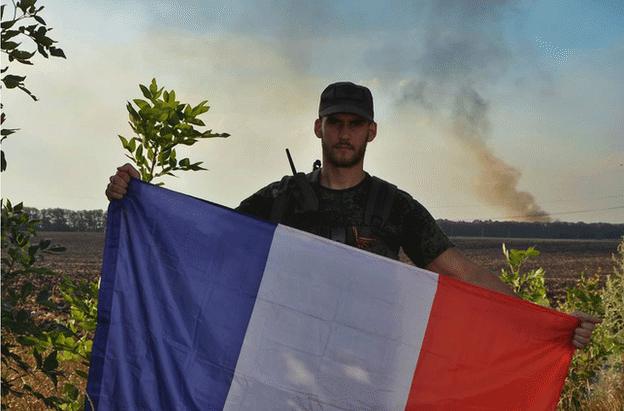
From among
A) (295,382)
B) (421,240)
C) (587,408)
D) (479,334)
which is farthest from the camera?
(587,408)

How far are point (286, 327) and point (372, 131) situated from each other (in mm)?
1458

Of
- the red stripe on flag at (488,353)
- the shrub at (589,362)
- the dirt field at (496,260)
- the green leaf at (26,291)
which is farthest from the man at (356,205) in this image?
the dirt field at (496,260)

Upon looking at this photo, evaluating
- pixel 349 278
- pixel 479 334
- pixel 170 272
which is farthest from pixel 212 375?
pixel 479 334

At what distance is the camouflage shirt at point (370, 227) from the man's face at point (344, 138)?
0.20m

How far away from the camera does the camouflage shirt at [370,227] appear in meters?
4.66

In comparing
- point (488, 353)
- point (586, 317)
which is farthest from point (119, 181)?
point (586, 317)

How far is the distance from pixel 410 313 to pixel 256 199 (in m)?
1.29

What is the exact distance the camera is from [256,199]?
16.2 ft

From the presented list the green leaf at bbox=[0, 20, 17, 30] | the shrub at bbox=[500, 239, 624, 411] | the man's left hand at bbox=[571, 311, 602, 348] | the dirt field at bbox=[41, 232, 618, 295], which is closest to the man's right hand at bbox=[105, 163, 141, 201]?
the green leaf at bbox=[0, 20, 17, 30]

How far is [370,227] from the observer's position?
4660 mm

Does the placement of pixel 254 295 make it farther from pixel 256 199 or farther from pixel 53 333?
pixel 53 333

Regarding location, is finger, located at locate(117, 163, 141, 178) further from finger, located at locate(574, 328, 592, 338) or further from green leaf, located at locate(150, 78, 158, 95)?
finger, located at locate(574, 328, 592, 338)

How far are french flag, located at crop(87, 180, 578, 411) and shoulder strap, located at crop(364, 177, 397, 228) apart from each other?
38cm

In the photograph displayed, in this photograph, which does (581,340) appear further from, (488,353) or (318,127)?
(318,127)
